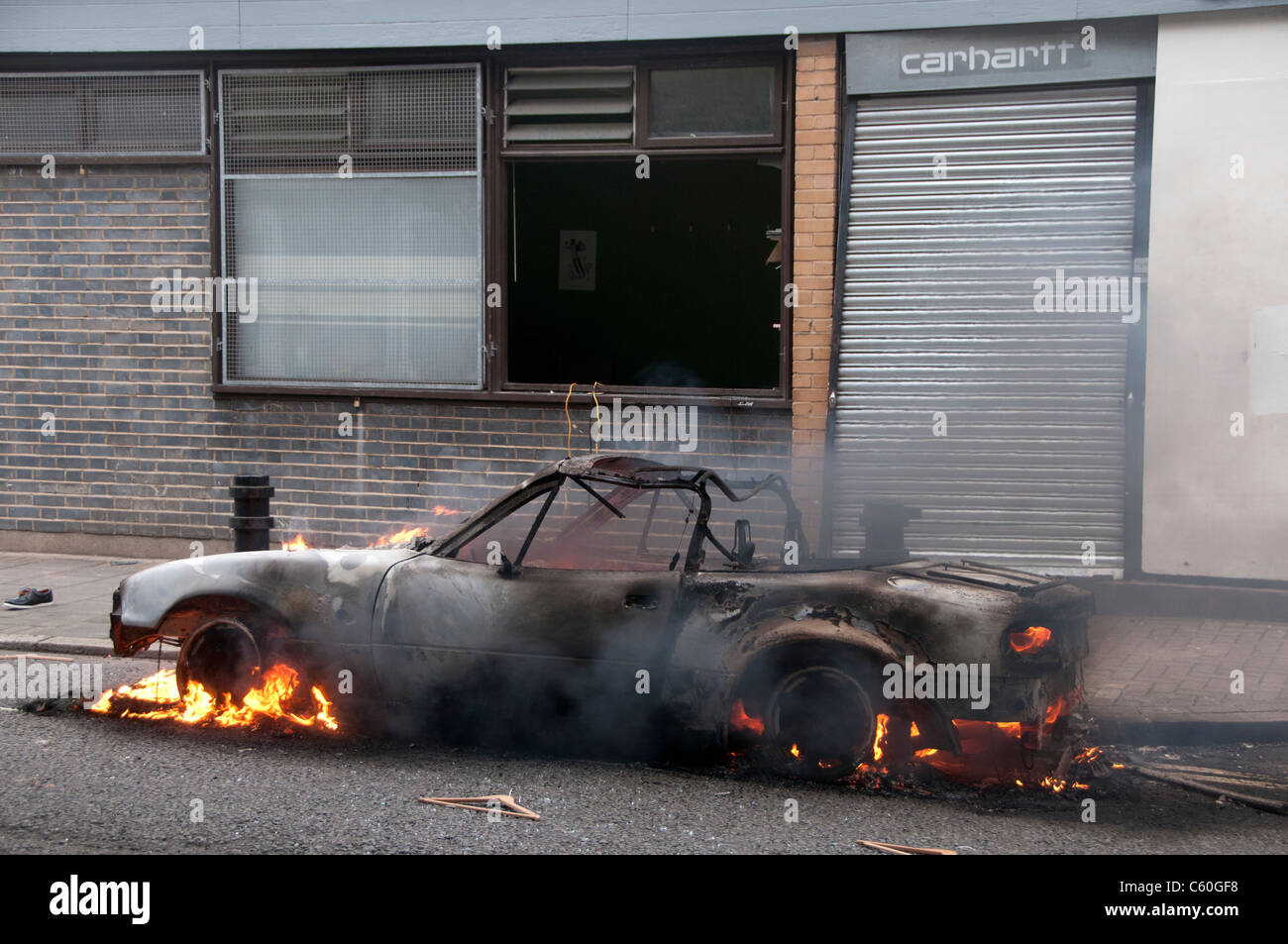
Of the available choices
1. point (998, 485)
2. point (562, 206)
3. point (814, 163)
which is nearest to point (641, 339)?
point (562, 206)

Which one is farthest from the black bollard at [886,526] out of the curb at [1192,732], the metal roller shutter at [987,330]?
the curb at [1192,732]

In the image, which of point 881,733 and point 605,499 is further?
point 605,499

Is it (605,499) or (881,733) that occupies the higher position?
(605,499)

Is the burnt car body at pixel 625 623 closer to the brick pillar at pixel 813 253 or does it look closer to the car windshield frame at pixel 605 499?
the car windshield frame at pixel 605 499

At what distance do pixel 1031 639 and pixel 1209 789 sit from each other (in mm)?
1137

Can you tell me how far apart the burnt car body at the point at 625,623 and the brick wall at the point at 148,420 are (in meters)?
4.47

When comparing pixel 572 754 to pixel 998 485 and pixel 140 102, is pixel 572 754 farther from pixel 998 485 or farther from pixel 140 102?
pixel 140 102

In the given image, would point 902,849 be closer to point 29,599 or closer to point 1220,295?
point 1220,295

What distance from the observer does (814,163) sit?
31.2 feet

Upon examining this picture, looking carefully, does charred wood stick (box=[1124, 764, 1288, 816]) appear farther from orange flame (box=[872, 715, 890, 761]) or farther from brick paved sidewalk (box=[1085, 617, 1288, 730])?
orange flame (box=[872, 715, 890, 761])

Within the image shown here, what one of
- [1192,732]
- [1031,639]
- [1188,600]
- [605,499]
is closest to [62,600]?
[605,499]

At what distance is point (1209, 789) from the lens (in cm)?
527

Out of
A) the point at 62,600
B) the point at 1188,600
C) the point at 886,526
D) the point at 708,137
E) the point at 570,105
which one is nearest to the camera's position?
the point at 886,526
